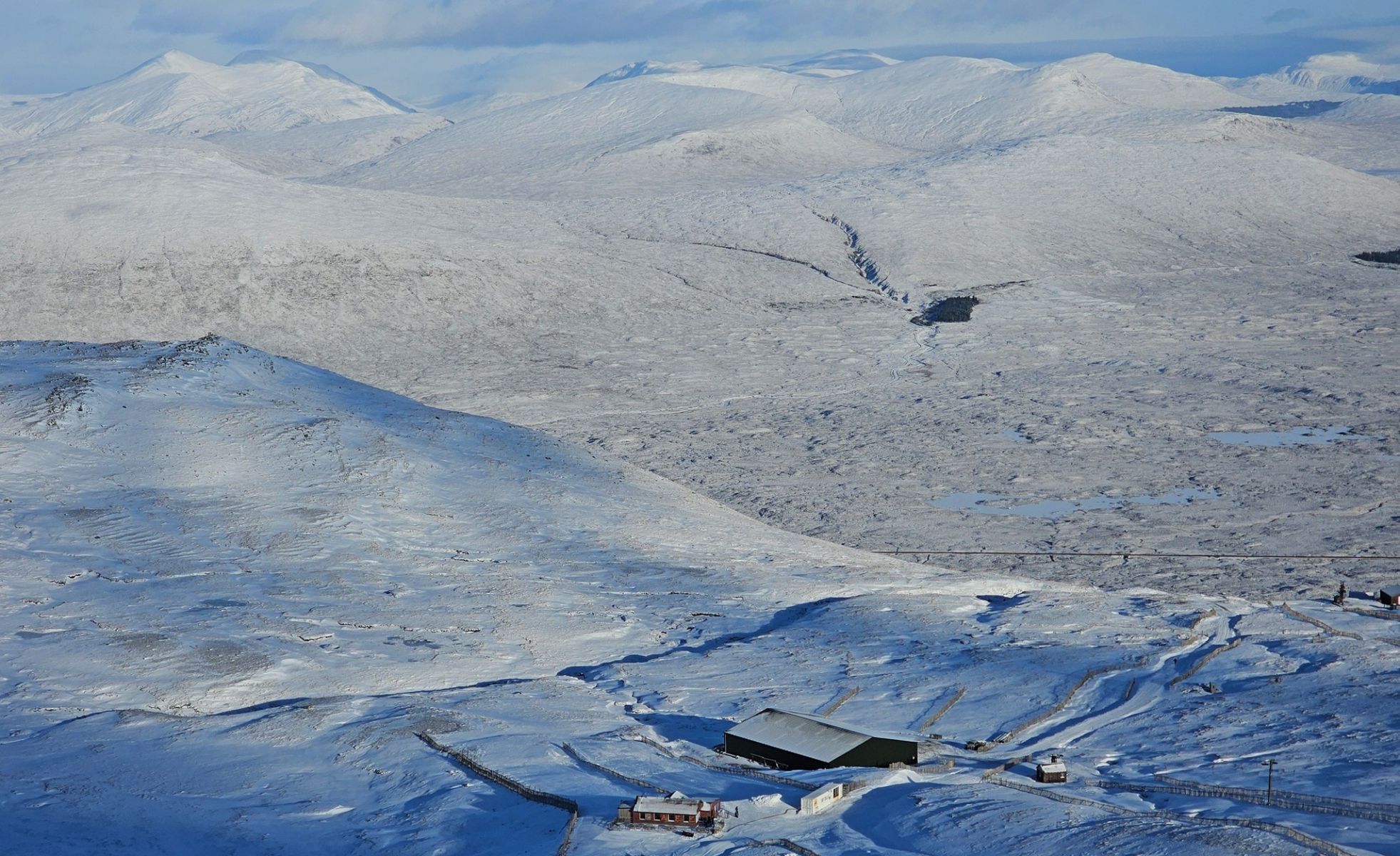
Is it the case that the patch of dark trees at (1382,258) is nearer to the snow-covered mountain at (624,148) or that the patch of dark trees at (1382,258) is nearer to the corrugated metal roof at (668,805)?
the snow-covered mountain at (624,148)

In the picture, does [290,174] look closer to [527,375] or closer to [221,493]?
[527,375]

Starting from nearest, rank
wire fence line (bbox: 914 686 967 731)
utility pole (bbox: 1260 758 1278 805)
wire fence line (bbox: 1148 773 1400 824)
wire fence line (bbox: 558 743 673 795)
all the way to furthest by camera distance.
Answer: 1. wire fence line (bbox: 1148 773 1400 824)
2. utility pole (bbox: 1260 758 1278 805)
3. wire fence line (bbox: 558 743 673 795)
4. wire fence line (bbox: 914 686 967 731)

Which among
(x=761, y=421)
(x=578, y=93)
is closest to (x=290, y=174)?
(x=578, y=93)

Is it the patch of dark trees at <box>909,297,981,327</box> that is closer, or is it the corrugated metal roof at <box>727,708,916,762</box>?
the corrugated metal roof at <box>727,708,916,762</box>

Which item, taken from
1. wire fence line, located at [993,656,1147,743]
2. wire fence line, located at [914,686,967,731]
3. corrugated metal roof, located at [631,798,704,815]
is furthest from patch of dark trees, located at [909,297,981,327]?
corrugated metal roof, located at [631,798,704,815]

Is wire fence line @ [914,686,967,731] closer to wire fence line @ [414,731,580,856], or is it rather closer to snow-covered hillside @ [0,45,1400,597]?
wire fence line @ [414,731,580,856]

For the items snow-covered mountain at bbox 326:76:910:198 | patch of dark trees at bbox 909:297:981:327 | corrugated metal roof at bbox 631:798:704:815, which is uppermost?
snow-covered mountain at bbox 326:76:910:198

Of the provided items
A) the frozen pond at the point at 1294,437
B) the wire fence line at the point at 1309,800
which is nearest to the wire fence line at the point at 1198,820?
the wire fence line at the point at 1309,800
